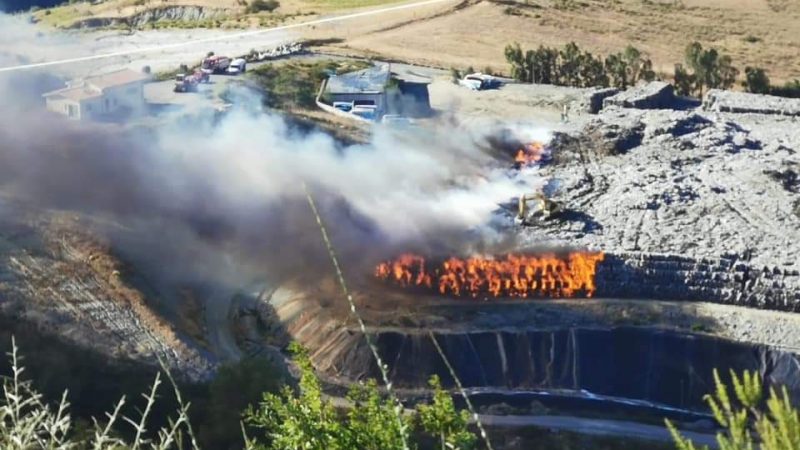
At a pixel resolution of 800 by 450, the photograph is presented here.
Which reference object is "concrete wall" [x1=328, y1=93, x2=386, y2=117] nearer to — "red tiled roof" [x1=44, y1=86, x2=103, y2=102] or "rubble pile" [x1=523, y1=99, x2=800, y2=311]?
"rubble pile" [x1=523, y1=99, x2=800, y2=311]

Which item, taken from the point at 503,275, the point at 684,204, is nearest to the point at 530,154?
the point at 684,204

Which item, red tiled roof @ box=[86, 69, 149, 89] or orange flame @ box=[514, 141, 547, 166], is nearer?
orange flame @ box=[514, 141, 547, 166]

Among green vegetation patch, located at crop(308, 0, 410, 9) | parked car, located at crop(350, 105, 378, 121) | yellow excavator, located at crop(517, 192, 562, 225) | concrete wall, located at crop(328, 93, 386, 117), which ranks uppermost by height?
green vegetation patch, located at crop(308, 0, 410, 9)

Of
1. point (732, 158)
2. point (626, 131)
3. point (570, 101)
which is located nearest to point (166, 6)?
point (570, 101)

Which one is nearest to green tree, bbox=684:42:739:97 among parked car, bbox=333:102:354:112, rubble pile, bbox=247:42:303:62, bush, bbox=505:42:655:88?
bush, bbox=505:42:655:88

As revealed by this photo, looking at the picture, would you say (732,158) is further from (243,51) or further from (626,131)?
(243,51)

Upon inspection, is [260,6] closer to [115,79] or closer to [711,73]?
[115,79]

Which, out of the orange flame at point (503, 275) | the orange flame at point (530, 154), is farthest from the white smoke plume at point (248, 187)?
the orange flame at point (503, 275)

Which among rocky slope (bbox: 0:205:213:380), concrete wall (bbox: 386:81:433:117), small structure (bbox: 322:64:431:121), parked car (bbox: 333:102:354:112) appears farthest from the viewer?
concrete wall (bbox: 386:81:433:117)

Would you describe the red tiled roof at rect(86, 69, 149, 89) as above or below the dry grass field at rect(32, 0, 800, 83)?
above
